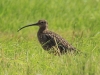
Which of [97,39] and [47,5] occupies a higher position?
[47,5]

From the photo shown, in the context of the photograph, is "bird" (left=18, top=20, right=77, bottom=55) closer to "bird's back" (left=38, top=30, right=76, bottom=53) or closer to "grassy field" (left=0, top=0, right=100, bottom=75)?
"bird's back" (left=38, top=30, right=76, bottom=53)

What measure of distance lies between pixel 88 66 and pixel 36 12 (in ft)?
25.8

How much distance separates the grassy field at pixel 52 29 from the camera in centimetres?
788

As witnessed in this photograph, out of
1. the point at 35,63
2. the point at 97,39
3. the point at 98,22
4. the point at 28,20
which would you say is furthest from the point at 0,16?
the point at 35,63

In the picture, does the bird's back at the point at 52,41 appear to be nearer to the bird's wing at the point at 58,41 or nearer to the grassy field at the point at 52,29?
the bird's wing at the point at 58,41

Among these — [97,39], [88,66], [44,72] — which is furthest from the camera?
[97,39]

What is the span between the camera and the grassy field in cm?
788

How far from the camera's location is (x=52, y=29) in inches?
564

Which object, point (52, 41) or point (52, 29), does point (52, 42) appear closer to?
point (52, 41)

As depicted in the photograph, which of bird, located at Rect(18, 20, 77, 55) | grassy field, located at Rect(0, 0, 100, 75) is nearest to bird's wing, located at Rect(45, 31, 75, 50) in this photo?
bird, located at Rect(18, 20, 77, 55)

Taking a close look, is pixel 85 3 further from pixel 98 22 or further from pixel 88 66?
pixel 88 66

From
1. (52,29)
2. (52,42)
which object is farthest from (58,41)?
(52,29)

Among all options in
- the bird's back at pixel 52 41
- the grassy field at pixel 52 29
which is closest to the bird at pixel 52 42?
the bird's back at pixel 52 41

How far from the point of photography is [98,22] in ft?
47.3
